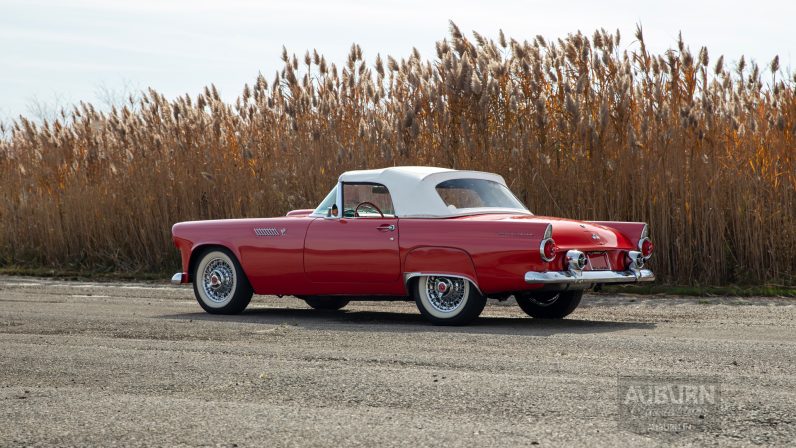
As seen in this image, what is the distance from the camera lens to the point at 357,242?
9.38 meters

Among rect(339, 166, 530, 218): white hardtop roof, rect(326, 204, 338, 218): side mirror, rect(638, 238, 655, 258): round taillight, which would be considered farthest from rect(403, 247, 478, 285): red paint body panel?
rect(638, 238, 655, 258): round taillight

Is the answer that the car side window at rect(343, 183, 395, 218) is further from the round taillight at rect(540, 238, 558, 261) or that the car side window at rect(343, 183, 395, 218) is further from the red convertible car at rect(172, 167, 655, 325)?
the round taillight at rect(540, 238, 558, 261)

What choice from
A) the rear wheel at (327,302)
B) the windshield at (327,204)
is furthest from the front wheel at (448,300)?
the rear wheel at (327,302)

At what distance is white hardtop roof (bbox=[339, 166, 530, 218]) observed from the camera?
9195mm

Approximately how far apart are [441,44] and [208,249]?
5.48m

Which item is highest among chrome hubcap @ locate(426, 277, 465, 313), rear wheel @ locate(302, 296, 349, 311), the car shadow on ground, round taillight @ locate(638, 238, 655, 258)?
round taillight @ locate(638, 238, 655, 258)

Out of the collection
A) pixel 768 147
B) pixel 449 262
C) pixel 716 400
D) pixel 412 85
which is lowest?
pixel 716 400

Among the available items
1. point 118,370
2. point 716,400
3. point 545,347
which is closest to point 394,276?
point 545,347

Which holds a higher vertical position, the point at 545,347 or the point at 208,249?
the point at 208,249

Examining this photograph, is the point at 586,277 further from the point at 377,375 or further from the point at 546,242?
the point at 377,375

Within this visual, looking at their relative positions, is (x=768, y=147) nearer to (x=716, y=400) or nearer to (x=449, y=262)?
(x=449, y=262)

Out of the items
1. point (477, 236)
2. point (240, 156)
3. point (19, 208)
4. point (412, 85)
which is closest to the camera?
point (477, 236)

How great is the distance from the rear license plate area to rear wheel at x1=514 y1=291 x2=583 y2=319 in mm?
643

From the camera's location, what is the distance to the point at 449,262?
876cm
